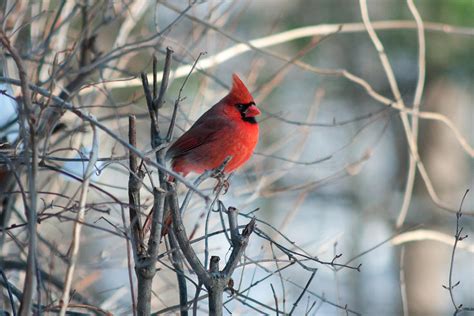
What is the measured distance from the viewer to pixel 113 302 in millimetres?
3939

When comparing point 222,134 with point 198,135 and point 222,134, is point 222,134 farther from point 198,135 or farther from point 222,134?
point 198,135

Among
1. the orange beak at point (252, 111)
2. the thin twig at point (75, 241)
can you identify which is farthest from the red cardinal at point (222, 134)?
the thin twig at point (75, 241)

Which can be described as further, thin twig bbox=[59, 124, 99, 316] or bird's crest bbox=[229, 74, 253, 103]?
bird's crest bbox=[229, 74, 253, 103]

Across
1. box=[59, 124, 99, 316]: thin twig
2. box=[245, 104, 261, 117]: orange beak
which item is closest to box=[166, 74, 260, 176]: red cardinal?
box=[245, 104, 261, 117]: orange beak

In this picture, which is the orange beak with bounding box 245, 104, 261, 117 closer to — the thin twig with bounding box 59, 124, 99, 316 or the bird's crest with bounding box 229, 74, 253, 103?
the bird's crest with bounding box 229, 74, 253, 103

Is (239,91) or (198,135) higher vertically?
(239,91)

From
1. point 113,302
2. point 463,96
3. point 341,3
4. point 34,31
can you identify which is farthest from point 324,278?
point 34,31

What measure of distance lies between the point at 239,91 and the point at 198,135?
241 mm

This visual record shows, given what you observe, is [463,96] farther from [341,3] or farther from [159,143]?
[159,143]

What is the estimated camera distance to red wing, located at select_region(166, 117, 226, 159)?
3.22m

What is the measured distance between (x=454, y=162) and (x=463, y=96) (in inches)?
27.4

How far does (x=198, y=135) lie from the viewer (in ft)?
10.6

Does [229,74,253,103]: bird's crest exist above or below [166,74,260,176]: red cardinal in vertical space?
above

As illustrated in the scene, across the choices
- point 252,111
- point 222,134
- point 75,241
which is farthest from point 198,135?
point 75,241
